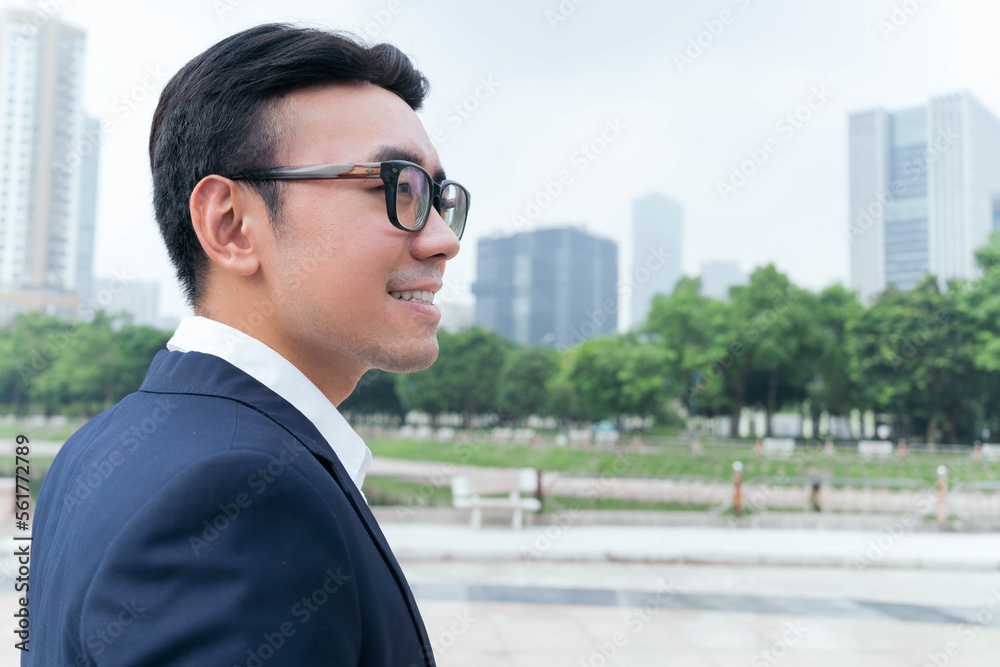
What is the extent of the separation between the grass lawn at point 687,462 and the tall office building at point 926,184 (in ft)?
174

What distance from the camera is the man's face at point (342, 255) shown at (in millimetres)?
951

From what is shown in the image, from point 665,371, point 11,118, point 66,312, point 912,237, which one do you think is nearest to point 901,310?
point 665,371

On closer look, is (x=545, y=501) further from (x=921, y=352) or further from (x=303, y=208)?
(x=921, y=352)

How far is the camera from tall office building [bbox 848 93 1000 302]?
235 ft

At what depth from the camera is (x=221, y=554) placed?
61cm

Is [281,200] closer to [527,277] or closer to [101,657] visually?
[101,657]

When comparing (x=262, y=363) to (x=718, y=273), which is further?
(x=718, y=273)

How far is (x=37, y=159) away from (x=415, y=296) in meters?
70.9

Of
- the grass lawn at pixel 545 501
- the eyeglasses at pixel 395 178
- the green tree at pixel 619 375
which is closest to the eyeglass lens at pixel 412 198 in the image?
the eyeglasses at pixel 395 178

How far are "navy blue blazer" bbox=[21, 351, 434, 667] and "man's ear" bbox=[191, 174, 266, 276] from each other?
0.21m

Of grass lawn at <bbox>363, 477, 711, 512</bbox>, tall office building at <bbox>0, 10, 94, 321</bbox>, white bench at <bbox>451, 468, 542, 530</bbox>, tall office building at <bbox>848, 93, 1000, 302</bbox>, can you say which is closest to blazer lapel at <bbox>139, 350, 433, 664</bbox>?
white bench at <bbox>451, 468, 542, 530</bbox>

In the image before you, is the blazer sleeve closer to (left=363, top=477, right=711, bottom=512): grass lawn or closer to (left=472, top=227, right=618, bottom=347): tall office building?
(left=363, top=477, right=711, bottom=512): grass lawn

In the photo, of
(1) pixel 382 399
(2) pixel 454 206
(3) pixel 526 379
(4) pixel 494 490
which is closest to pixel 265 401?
(2) pixel 454 206

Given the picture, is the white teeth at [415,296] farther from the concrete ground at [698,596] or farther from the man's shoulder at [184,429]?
the concrete ground at [698,596]
